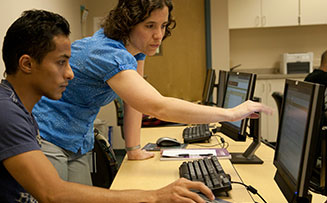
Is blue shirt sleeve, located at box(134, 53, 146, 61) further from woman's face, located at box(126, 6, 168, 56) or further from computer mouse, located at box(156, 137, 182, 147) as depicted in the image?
computer mouse, located at box(156, 137, 182, 147)

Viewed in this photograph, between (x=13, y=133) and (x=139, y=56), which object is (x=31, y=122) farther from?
(x=139, y=56)

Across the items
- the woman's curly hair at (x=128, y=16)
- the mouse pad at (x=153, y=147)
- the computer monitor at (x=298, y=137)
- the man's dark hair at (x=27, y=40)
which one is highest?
the woman's curly hair at (x=128, y=16)

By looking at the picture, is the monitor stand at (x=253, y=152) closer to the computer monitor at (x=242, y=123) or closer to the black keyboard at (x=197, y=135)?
the computer monitor at (x=242, y=123)

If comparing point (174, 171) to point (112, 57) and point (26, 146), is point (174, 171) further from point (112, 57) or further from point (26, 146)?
point (26, 146)

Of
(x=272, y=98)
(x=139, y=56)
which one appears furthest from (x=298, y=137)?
(x=272, y=98)

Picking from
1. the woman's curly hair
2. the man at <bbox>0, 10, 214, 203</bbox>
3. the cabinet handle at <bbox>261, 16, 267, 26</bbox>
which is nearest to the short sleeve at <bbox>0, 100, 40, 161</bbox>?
the man at <bbox>0, 10, 214, 203</bbox>

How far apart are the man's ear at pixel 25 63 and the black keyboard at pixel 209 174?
68 centimetres

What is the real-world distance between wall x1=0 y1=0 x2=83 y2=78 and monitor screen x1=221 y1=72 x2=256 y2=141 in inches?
57.5

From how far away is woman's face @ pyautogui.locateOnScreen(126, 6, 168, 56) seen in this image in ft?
5.06

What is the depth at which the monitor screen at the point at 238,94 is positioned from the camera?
170cm

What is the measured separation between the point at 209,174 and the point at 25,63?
737mm

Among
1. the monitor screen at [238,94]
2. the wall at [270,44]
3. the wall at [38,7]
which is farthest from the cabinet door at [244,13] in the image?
the monitor screen at [238,94]

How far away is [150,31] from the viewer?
5.11 feet

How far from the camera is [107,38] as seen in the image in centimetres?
153
